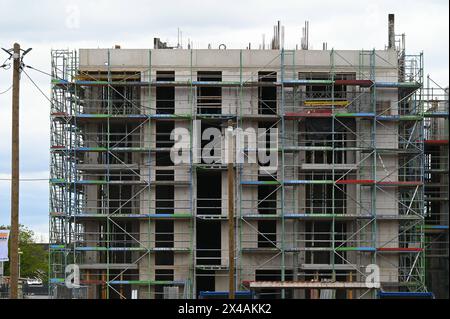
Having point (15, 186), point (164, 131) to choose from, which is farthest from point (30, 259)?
point (15, 186)

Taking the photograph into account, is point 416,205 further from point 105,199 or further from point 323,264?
point 105,199

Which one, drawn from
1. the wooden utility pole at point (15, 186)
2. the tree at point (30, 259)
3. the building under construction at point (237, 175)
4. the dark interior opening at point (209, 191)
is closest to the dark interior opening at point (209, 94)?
the building under construction at point (237, 175)

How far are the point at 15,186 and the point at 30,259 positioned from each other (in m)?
65.7

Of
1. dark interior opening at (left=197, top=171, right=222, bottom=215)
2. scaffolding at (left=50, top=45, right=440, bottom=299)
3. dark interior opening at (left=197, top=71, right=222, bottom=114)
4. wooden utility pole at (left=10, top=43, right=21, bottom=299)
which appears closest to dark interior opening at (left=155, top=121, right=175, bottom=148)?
scaffolding at (left=50, top=45, right=440, bottom=299)

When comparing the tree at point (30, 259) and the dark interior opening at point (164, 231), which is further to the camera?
the tree at point (30, 259)

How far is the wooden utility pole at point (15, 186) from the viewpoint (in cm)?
2770

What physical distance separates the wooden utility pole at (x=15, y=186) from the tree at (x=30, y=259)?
190 feet

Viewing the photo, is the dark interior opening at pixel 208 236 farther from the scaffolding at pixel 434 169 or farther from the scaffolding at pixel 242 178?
the scaffolding at pixel 434 169

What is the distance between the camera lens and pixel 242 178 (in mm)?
47688

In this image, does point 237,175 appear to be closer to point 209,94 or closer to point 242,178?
point 242,178

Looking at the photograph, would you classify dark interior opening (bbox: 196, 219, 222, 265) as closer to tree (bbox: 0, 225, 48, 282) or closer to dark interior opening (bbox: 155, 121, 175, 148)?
dark interior opening (bbox: 155, 121, 175, 148)

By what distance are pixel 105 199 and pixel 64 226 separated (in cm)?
242

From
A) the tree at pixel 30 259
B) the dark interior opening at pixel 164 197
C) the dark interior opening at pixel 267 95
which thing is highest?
the dark interior opening at pixel 267 95

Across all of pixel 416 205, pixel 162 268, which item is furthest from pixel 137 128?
pixel 416 205
